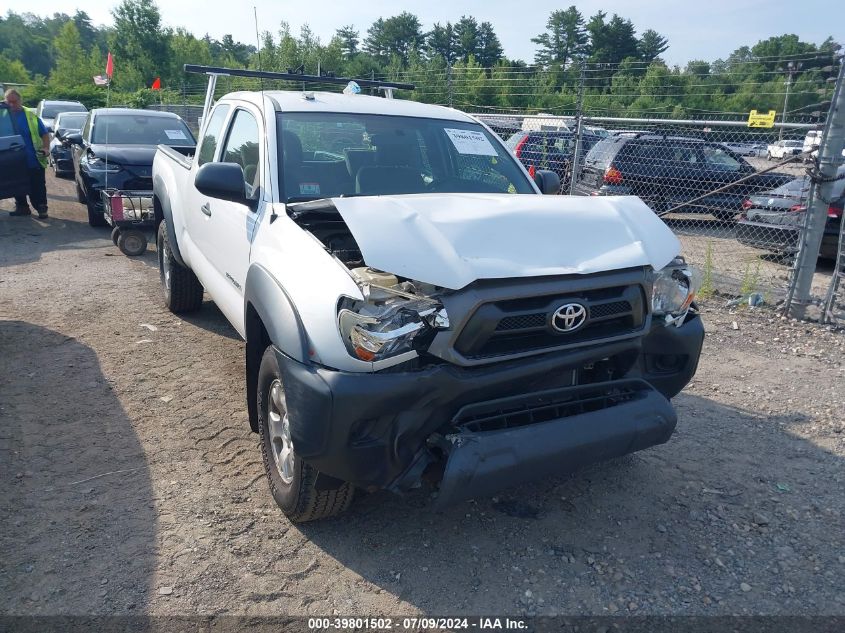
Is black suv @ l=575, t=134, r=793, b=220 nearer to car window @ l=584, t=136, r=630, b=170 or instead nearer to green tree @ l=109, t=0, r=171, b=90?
car window @ l=584, t=136, r=630, b=170

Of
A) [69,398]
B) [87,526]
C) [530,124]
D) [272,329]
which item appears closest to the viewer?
[272,329]

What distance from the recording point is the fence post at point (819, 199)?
642 cm

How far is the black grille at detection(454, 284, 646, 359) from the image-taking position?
112 inches

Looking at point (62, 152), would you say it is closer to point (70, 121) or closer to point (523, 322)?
point (70, 121)

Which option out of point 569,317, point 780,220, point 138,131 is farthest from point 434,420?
point 138,131

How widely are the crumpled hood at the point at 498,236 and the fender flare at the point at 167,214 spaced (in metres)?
3.20

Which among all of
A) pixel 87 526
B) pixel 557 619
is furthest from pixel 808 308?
pixel 87 526

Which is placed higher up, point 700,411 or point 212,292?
point 212,292

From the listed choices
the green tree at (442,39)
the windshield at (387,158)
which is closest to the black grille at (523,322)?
the windshield at (387,158)

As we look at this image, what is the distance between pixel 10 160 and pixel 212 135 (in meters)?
7.19

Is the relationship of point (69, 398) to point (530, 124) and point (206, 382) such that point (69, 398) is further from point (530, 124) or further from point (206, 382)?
point (530, 124)

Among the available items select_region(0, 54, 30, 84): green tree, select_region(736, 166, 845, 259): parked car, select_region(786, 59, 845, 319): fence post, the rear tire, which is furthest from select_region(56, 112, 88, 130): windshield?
select_region(0, 54, 30, 84): green tree

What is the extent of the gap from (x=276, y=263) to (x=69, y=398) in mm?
2369

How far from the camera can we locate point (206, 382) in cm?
509
